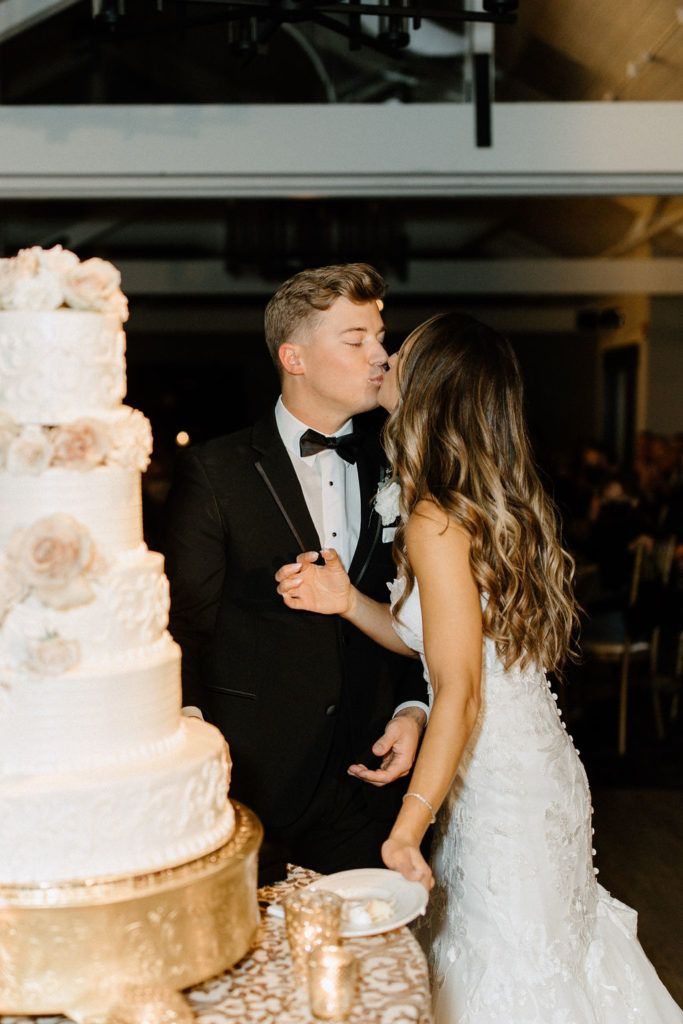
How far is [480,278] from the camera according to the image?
13.3 metres

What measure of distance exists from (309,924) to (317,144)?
150 inches

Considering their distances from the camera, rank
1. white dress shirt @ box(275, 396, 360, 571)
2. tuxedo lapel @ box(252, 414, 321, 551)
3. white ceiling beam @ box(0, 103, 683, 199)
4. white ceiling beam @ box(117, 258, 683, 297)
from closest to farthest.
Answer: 1. tuxedo lapel @ box(252, 414, 321, 551)
2. white dress shirt @ box(275, 396, 360, 571)
3. white ceiling beam @ box(0, 103, 683, 199)
4. white ceiling beam @ box(117, 258, 683, 297)

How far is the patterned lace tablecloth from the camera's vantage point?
1.48 meters

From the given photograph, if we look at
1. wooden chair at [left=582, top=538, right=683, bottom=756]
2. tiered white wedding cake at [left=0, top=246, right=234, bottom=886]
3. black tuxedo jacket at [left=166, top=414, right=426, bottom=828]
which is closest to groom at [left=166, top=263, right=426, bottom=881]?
black tuxedo jacket at [left=166, top=414, right=426, bottom=828]

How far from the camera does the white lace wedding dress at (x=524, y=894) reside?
84.0 inches

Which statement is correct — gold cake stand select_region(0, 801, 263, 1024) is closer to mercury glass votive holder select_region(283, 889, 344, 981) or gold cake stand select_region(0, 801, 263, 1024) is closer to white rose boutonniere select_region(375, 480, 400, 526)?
mercury glass votive holder select_region(283, 889, 344, 981)

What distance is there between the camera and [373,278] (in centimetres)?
259

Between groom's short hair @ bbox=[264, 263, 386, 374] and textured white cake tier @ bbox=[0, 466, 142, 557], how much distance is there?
1133 mm

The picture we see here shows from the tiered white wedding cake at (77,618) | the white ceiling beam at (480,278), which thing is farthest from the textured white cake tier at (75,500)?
the white ceiling beam at (480,278)

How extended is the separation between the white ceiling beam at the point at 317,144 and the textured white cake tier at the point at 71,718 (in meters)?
3.59

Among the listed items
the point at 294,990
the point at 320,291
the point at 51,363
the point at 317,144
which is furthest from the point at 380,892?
the point at 317,144

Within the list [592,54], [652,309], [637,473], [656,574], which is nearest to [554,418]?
[652,309]

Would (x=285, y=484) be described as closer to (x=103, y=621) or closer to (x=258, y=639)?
(x=258, y=639)

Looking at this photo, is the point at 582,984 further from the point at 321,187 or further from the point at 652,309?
the point at 652,309
